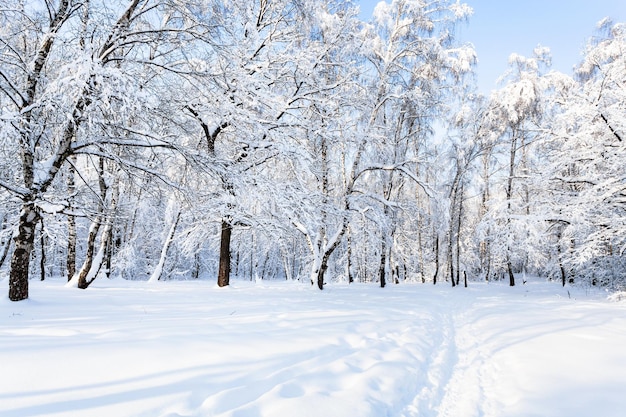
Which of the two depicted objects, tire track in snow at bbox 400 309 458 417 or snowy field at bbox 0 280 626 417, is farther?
tire track in snow at bbox 400 309 458 417

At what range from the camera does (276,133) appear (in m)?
8.93

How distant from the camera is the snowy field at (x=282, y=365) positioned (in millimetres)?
2641

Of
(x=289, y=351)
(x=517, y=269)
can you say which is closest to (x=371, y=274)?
(x=517, y=269)

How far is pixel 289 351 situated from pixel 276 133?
6.23 meters

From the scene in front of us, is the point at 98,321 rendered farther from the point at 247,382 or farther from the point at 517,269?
the point at 517,269

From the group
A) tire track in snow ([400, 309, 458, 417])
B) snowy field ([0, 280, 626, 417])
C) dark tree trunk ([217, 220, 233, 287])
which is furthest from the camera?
dark tree trunk ([217, 220, 233, 287])

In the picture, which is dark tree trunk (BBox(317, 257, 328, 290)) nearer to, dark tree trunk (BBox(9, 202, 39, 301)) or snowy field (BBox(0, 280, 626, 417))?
snowy field (BBox(0, 280, 626, 417))

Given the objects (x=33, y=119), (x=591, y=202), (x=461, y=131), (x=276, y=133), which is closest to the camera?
(x=33, y=119)

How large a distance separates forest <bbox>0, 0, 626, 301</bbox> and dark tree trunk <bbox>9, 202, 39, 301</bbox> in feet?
0.08

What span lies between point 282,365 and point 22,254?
5.45m

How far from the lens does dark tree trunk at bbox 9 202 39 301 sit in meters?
5.79

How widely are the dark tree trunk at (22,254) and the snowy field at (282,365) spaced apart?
0.26 m

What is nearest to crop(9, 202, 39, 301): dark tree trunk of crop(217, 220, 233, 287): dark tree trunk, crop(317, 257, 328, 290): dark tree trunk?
crop(217, 220, 233, 287): dark tree trunk

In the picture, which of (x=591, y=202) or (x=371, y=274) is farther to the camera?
(x=371, y=274)
